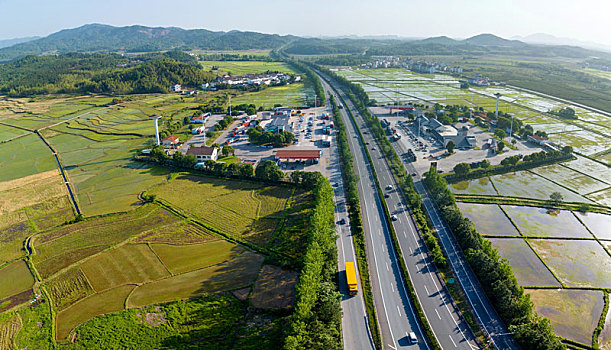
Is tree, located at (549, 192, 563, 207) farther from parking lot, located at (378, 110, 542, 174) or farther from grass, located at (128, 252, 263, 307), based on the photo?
grass, located at (128, 252, 263, 307)

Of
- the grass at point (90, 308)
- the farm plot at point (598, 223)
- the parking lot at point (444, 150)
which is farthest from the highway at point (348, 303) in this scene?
the farm plot at point (598, 223)

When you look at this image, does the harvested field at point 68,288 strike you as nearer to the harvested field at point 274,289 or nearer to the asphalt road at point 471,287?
the harvested field at point 274,289

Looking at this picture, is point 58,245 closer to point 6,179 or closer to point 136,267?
point 136,267

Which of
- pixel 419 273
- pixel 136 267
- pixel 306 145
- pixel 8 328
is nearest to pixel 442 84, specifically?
pixel 306 145

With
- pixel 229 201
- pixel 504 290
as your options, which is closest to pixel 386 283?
pixel 504 290

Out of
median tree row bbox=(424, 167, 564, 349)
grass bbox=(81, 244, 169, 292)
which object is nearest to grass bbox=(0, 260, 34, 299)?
grass bbox=(81, 244, 169, 292)

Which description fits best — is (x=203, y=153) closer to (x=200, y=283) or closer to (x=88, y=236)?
(x=88, y=236)
